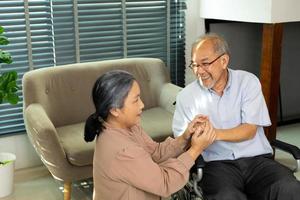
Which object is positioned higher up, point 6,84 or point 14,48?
point 14,48

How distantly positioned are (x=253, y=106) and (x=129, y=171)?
0.81 m

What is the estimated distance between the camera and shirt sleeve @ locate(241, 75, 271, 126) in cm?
202

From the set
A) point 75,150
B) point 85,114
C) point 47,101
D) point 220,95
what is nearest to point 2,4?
point 47,101

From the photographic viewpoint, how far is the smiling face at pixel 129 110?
1.54 meters

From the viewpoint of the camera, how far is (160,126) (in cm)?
291

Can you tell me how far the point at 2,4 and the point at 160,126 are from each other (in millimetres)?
1438

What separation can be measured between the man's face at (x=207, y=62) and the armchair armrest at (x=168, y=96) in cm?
115

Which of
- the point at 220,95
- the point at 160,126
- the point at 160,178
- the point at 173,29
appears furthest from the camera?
the point at 173,29

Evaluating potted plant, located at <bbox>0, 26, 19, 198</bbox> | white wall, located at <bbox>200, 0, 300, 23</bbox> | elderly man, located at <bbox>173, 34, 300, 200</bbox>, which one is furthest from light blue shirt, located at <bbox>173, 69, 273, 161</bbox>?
potted plant, located at <bbox>0, 26, 19, 198</bbox>

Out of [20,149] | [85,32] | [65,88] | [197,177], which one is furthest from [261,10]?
[20,149]

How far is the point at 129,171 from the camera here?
1.50 m

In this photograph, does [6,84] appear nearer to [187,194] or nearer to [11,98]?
[11,98]

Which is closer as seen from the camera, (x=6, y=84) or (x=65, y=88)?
(x=6, y=84)

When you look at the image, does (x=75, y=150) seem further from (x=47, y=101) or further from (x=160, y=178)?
(x=160, y=178)
